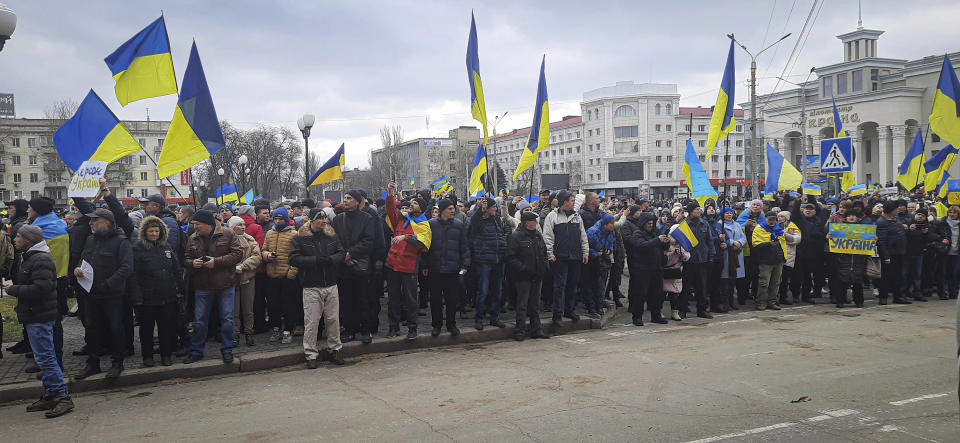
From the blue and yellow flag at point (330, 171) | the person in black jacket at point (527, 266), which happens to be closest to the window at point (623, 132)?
the blue and yellow flag at point (330, 171)

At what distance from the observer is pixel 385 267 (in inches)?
375

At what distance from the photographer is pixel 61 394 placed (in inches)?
241

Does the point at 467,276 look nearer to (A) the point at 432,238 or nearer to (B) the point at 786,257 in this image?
(A) the point at 432,238

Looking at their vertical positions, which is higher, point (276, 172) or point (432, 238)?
point (276, 172)

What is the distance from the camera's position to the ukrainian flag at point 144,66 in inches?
341

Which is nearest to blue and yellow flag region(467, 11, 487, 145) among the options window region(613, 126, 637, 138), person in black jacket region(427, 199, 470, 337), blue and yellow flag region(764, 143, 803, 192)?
person in black jacket region(427, 199, 470, 337)

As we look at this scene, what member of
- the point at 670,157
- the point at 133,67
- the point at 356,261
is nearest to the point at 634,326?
the point at 356,261

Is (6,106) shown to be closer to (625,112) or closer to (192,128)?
(625,112)

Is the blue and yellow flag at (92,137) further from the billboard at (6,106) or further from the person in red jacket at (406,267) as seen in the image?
the billboard at (6,106)

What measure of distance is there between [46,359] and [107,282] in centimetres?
105

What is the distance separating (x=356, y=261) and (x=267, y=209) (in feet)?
8.96

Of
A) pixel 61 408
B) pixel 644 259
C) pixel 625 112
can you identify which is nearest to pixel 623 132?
pixel 625 112

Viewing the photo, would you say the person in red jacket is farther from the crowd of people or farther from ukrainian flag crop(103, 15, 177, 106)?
ukrainian flag crop(103, 15, 177, 106)

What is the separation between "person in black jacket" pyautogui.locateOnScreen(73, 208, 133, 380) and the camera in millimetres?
6930
